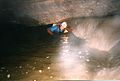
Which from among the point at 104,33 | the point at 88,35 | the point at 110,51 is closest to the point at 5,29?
the point at 88,35

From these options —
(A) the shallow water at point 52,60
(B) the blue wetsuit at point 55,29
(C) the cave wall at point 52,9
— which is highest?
(C) the cave wall at point 52,9

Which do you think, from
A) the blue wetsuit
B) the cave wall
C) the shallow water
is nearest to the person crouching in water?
the blue wetsuit

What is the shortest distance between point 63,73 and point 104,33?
16.5ft

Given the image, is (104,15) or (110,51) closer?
(110,51)

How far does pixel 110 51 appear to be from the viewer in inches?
601

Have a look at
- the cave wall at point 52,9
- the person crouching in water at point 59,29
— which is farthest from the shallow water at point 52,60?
the cave wall at point 52,9

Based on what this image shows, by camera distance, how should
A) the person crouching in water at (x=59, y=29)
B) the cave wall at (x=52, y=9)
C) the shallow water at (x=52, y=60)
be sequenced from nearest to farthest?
the shallow water at (x=52, y=60)
the person crouching in water at (x=59, y=29)
the cave wall at (x=52, y=9)

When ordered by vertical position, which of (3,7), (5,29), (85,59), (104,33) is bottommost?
(85,59)

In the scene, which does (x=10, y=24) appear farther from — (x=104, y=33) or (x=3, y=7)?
(x=104, y=33)

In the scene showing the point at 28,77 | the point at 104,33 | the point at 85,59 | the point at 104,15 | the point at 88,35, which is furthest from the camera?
the point at 104,15

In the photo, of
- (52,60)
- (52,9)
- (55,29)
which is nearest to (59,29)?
(55,29)

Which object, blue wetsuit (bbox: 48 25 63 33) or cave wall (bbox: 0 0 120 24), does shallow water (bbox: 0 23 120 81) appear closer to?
blue wetsuit (bbox: 48 25 63 33)

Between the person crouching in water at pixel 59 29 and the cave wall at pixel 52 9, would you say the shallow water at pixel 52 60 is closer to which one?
the person crouching in water at pixel 59 29

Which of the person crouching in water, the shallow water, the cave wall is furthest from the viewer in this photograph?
the cave wall
